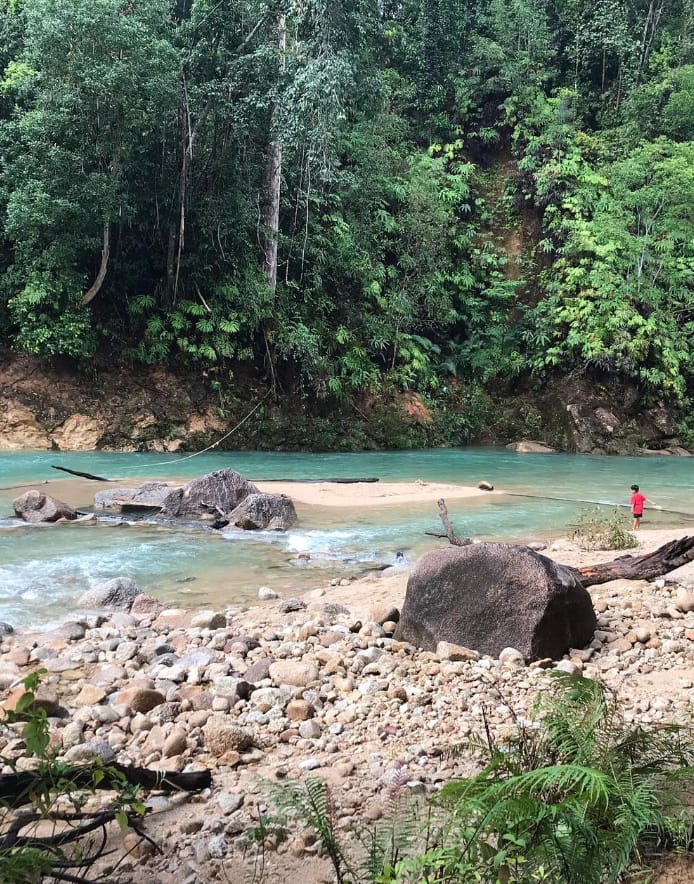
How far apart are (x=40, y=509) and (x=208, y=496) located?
8.31 feet

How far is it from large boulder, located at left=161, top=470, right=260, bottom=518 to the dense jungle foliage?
10478 millimetres

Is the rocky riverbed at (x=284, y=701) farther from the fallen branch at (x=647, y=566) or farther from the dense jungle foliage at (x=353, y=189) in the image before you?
the dense jungle foliage at (x=353, y=189)

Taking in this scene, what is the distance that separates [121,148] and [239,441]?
361 inches

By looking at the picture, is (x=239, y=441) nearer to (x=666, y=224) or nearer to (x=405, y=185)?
(x=405, y=185)

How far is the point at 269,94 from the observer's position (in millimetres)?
18828

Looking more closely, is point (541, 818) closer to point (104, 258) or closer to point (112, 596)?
point (112, 596)

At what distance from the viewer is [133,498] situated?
37.4 ft

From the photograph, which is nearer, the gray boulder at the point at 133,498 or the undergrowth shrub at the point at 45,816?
the undergrowth shrub at the point at 45,816

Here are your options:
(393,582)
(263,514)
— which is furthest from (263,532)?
(393,582)

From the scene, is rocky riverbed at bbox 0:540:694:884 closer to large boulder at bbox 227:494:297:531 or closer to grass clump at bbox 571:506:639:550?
grass clump at bbox 571:506:639:550

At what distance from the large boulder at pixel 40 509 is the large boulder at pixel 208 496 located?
4.91 ft

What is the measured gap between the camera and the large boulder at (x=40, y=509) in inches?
399

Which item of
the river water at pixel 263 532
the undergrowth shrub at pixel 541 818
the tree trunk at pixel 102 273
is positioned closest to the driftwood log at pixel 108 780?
the undergrowth shrub at pixel 541 818

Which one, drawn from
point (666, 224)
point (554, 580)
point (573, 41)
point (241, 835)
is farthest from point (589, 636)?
point (573, 41)
